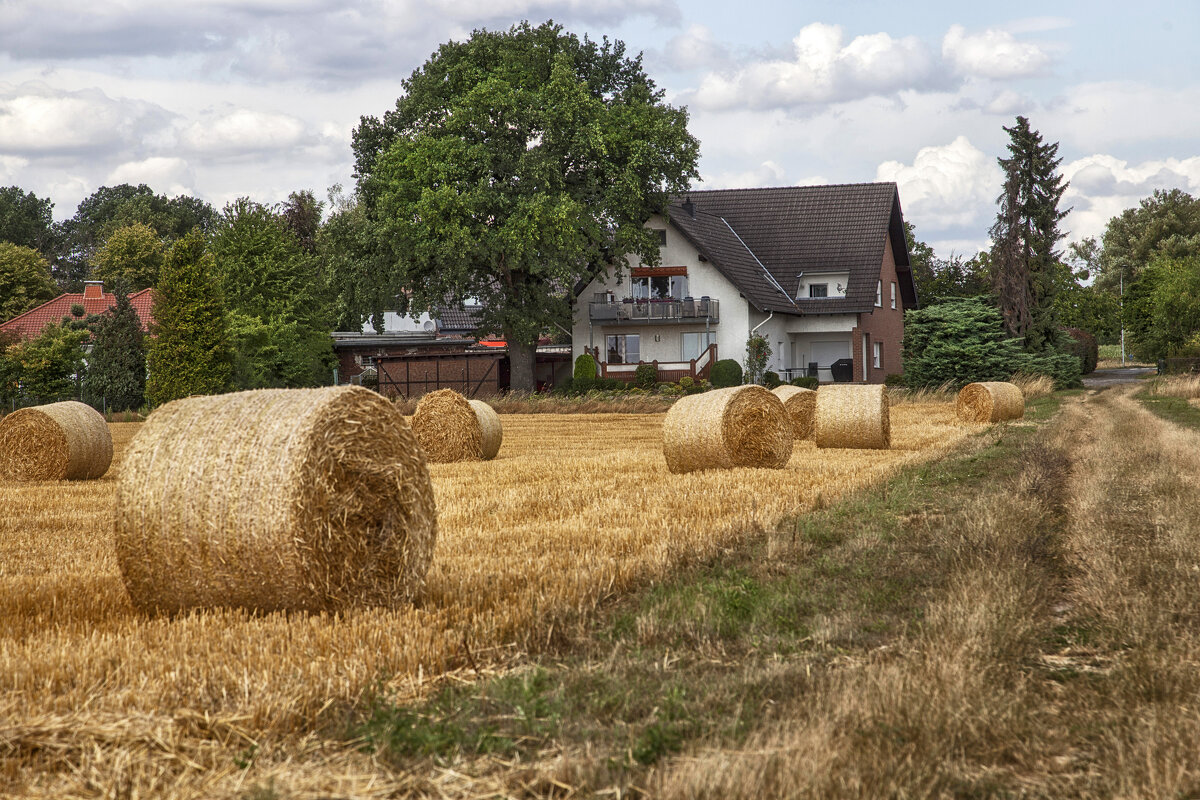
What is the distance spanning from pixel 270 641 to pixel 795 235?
1879 inches

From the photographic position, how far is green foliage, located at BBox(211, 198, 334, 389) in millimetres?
47125

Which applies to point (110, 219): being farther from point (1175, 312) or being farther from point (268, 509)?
point (268, 509)

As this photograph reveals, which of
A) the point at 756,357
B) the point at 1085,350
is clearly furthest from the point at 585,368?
the point at 1085,350

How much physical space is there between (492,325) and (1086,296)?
6930cm

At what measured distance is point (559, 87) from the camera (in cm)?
3900

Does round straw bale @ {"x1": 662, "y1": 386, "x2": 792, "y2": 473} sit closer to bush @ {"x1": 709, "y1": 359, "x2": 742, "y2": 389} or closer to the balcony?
bush @ {"x1": 709, "y1": 359, "x2": 742, "y2": 389}

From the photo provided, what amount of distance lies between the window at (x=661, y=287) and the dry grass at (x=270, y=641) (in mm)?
37566

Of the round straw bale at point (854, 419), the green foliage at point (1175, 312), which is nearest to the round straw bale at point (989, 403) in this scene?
the round straw bale at point (854, 419)

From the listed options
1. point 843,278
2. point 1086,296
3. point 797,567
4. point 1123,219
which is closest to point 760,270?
point 843,278

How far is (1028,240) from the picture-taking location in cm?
4544

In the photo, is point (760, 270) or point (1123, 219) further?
point (1123, 219)

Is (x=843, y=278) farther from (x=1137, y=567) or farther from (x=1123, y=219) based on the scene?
(x=1123, y=219)

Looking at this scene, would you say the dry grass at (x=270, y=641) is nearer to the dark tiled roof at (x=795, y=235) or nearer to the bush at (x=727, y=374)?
the bush at (x=727, y=374)

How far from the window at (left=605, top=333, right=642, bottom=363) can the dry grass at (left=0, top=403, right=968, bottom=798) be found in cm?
3828
